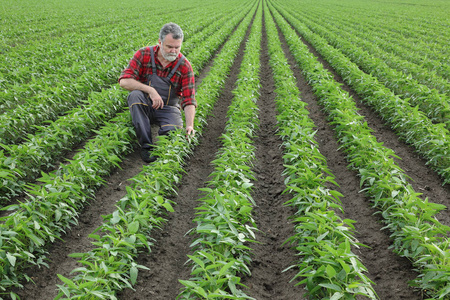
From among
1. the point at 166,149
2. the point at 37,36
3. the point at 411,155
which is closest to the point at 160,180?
the point at 166,149

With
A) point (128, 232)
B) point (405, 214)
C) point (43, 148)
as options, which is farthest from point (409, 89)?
point (43, 148)

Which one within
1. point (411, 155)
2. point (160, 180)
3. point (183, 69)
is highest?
point (183, 69)

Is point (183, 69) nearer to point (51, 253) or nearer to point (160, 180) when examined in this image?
point (160, 180)

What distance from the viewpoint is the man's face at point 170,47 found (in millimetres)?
4359

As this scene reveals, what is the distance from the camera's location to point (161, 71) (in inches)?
192

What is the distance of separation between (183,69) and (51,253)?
10.3 feet

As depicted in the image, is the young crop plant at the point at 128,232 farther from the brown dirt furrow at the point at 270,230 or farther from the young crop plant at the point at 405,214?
the young crop plant at the point at 405,214

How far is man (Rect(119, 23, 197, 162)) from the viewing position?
4609 mm

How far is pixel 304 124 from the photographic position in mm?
4793

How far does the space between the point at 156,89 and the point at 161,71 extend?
0.30m

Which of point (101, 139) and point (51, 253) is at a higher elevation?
point (101, 139)

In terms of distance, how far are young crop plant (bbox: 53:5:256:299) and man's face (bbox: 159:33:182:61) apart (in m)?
1.17

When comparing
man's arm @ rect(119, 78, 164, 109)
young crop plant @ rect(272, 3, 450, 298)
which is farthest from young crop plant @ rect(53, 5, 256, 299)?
young crop plant @ rect(272, 3, 450, 298)

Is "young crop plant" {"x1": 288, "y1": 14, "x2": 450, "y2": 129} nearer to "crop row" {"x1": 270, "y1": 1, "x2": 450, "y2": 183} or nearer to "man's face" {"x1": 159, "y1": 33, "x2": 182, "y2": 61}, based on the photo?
"crop row" {"x1": 270, "y1": 1, "x2": 450, "y2": 183}
